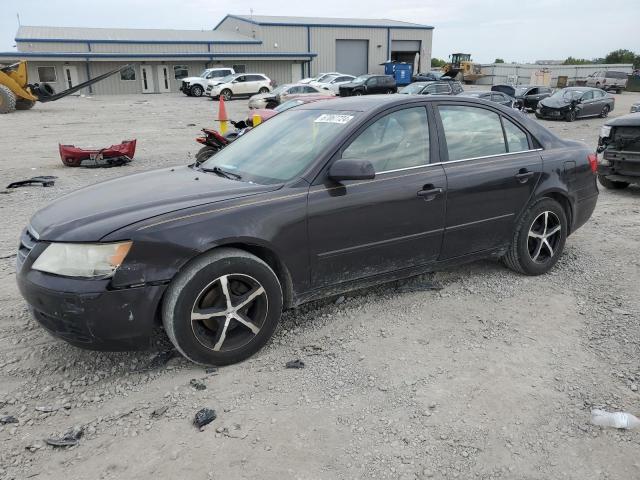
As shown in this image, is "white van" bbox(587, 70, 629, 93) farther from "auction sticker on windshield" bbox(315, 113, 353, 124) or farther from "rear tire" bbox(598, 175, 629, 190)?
"auction sticker on windshield" bbox(315, 113, 353, 124)

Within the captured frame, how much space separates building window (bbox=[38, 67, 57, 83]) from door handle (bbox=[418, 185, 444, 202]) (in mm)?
43078

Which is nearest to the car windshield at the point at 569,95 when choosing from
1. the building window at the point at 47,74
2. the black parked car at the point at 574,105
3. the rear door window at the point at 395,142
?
the black parked car at the point at 574,105

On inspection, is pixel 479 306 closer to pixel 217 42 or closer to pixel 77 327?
pixel 77 327

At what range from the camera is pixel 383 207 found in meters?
3.65

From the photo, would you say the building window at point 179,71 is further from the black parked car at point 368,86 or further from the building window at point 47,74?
the black parked car at point 368,86

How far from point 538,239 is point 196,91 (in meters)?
32.6

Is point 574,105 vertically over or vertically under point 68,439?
over

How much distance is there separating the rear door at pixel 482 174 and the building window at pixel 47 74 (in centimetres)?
4281

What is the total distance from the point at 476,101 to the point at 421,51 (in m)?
56.2

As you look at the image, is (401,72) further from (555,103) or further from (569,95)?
A: (555,103)

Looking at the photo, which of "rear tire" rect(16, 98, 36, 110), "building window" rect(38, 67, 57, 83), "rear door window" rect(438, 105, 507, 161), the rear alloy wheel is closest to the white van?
the rear alloy wheel

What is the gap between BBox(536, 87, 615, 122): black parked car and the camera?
21.2 metres

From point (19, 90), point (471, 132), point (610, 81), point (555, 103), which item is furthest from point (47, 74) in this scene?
point (610, 81)

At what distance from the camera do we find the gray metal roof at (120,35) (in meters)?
41.0
